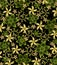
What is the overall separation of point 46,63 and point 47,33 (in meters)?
0.52

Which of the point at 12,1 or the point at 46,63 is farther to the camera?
the point at 12,1

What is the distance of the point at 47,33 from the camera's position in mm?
6184

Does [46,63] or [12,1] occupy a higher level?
[12,1]

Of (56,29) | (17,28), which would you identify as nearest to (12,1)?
(17,28)

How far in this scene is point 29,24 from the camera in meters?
6.24

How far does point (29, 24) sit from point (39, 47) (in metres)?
0.45

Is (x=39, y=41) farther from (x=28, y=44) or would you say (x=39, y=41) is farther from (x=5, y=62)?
(x=5, y=62)

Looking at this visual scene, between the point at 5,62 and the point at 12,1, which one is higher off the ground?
the point at 12,1

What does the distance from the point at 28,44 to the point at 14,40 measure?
0.81 ft

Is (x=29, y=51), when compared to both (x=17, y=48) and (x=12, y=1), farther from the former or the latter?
(x=12, y=1)

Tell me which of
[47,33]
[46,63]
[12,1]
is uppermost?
[12,1]

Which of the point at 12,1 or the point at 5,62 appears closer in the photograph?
the point at 5,62

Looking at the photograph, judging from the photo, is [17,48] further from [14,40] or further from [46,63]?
[46,63]

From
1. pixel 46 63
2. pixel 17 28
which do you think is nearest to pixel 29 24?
pixel 17 28
